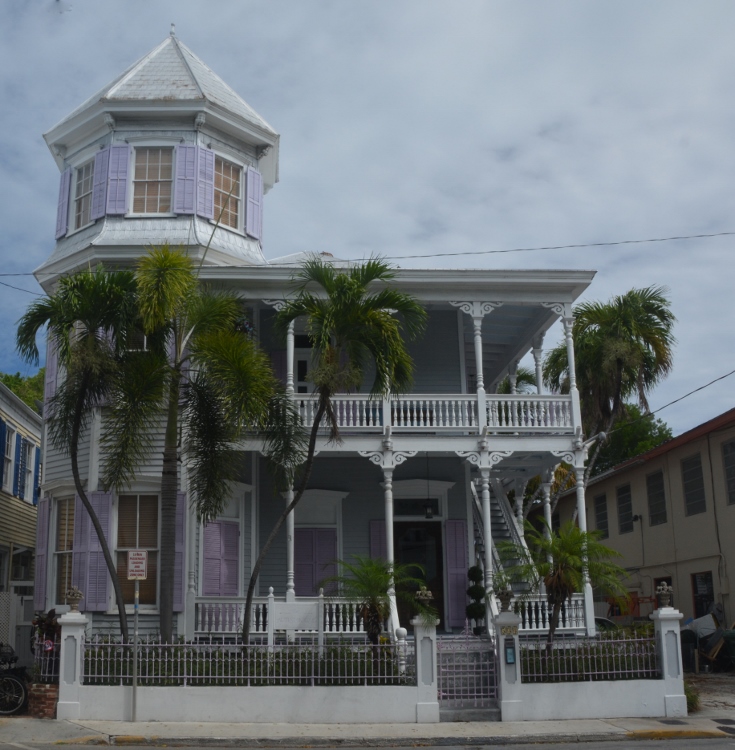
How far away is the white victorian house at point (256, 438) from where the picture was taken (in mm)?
17109

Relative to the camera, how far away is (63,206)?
2044 centimetres

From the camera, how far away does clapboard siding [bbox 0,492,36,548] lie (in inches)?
958

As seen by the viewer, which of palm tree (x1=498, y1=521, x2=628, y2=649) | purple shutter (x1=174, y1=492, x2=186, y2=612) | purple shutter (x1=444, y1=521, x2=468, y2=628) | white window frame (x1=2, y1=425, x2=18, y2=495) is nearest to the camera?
palm tree (x1=498, y1=521, x2=628, y2=649)

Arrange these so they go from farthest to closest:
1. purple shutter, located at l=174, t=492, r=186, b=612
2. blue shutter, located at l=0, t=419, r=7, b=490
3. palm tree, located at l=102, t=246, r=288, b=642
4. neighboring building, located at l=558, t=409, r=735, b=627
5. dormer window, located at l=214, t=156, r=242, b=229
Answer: blue shutter, located at l=0, t=419, r=7, b=490 → neighboring building, located at l=558, t=409, r=735, b=627 → dormer window, located at l=214, t=156, r=242, b=229 → purple shutter, located at l=174, t=492, r=186, b=612 → palm tree, located at l=102, t=246, r=288, b=642

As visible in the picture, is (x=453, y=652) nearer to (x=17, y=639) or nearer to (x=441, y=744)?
(x=441, y=744)

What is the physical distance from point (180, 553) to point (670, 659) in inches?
330

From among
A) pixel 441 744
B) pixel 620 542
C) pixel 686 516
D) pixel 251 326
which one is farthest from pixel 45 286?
pixel 620 542

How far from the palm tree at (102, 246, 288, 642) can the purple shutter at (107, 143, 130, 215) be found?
5205 millimetres

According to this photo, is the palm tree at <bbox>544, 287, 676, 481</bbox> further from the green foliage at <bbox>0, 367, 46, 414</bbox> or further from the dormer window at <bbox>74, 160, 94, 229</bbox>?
the green foliage at <bbox>0, 367, 46, 414</bbox>

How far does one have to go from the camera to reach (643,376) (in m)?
22.8

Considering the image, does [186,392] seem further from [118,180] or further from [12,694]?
[118,180]

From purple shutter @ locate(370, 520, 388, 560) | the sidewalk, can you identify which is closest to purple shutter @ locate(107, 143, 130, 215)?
purple shutter @ locate(370, 520, 388, 560)

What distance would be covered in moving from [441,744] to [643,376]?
43.1 ft

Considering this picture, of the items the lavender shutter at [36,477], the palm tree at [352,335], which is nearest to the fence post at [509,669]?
the palm tree at [352,335]
